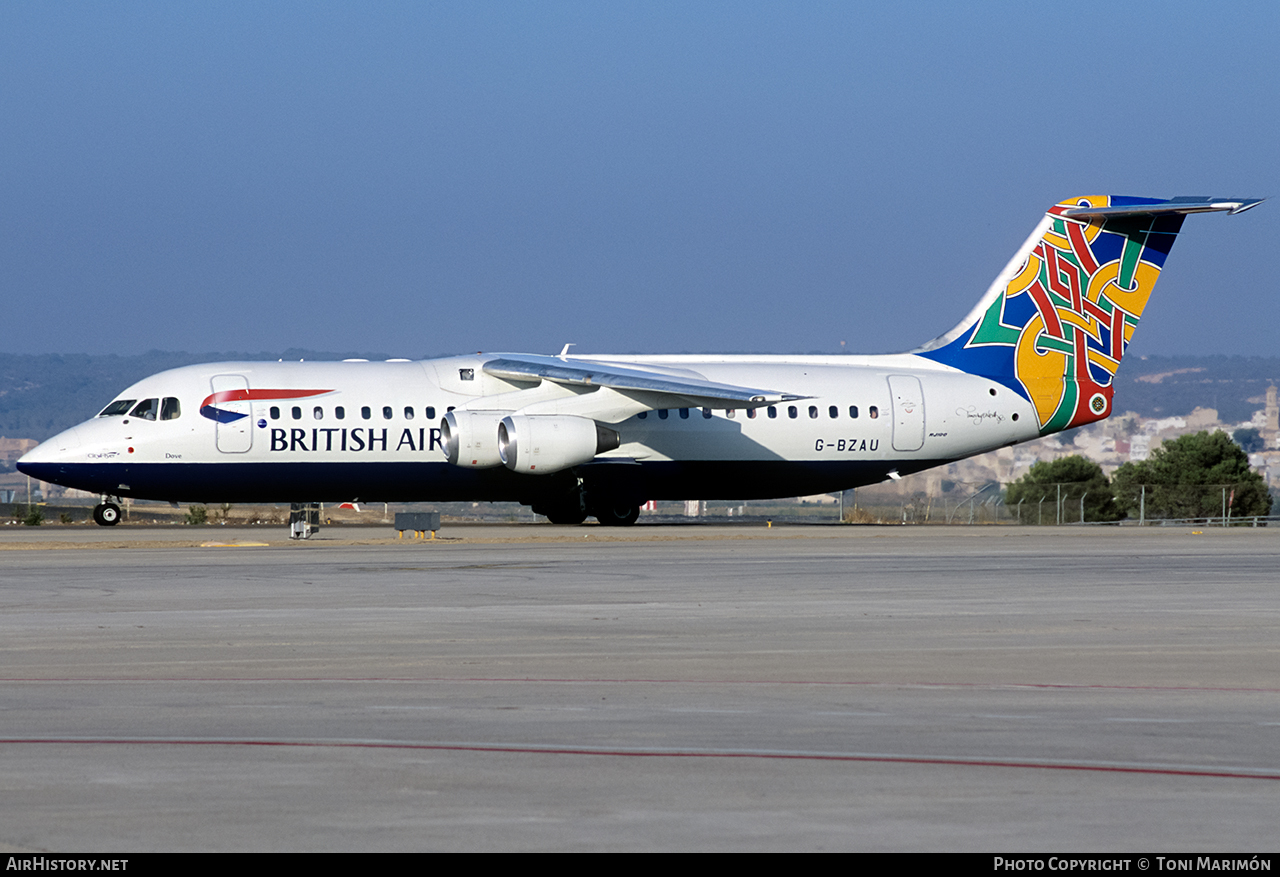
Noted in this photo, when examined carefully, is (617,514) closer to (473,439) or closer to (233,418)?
(473,439)

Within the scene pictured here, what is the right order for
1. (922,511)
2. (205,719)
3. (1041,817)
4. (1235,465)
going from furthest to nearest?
(1235,465)
(922,511)
(205,719)
(1041,817)

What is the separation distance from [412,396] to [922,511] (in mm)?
19704

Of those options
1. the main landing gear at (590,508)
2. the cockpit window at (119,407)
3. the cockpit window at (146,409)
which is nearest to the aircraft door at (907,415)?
the main landing gear at (590,508)

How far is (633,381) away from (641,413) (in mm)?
2320

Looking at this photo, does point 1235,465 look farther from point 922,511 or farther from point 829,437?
point 829,437

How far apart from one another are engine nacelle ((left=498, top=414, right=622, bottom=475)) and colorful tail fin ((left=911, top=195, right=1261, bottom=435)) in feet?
34.4

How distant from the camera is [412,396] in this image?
37.0m

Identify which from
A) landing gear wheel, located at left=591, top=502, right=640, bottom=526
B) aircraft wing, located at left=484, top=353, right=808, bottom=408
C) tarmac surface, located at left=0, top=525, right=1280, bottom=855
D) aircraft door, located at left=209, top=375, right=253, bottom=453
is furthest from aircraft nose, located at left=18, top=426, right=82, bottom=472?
tarmac surface, located at left=0, top=525, right=1280, bottom=855

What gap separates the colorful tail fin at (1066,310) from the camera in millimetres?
41312

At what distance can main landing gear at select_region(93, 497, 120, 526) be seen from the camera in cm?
3934

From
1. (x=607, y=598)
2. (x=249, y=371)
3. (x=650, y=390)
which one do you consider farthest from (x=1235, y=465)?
(x=607, y=598)

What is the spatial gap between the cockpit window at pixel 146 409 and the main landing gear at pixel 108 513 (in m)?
3.83

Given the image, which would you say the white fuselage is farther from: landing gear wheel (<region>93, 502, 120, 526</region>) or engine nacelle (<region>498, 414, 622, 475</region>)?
landing gear wheel (<region>93, 502, 120, 526</region>)

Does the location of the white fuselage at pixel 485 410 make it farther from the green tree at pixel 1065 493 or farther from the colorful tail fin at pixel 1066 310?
the green tree at pixel 1065 493
